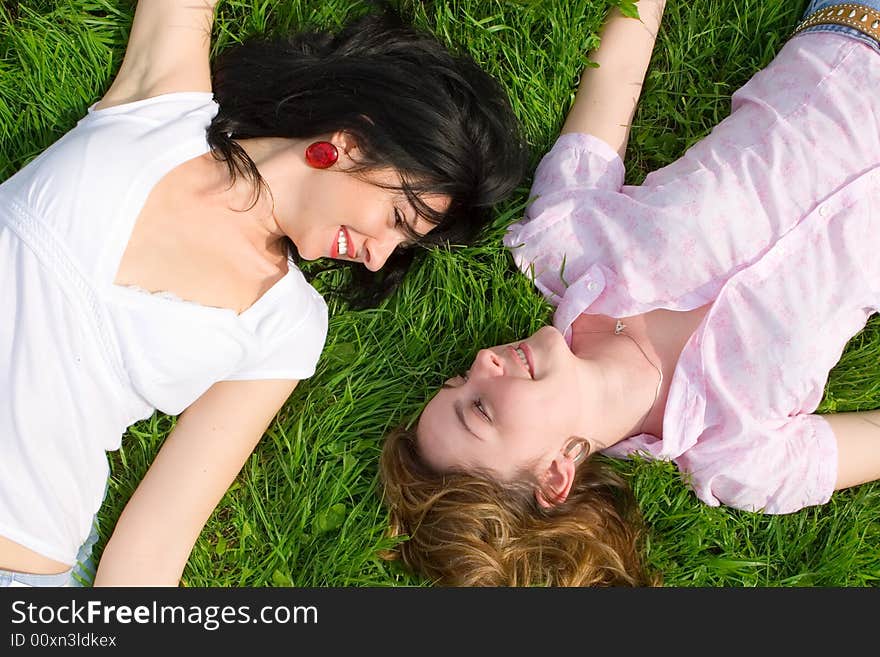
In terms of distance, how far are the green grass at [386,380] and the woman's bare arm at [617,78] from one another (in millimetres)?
72

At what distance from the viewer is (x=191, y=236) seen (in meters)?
2.60

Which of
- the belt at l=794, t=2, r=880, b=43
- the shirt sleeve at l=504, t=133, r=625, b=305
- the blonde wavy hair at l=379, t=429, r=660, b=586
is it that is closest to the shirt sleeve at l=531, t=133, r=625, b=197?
the shirt sleeve at l=504, t=133, r=625, b=305

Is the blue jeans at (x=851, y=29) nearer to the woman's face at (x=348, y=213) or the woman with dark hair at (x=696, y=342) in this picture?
the woman with dark hair at (x=696, y=342)

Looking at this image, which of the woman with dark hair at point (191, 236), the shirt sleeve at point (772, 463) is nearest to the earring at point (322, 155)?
the woman with dark hair at point (191, 236)

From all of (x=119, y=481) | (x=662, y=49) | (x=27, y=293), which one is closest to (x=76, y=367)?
(x=27, y=293)

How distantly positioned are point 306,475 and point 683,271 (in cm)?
150

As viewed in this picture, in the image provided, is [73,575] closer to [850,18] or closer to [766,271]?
[766,271]

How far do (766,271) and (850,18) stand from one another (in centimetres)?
95

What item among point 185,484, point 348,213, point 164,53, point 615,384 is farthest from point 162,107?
point 615,384

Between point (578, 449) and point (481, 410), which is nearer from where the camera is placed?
point (481, 410)

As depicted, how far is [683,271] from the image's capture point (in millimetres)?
2793

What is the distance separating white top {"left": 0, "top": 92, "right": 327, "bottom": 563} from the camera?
2467 mm

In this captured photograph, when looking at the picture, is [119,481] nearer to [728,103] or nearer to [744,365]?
[744,365]

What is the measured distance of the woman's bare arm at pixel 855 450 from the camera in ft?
9.41
